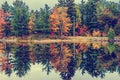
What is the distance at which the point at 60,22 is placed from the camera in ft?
354

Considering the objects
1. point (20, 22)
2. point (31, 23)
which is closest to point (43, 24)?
point (31, 23)

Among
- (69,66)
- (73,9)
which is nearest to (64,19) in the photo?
(73,9)

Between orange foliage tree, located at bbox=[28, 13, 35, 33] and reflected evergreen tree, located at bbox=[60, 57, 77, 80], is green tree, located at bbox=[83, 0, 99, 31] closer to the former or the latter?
orange foliage tree, located at bbox=[28, 13, 35, 33]

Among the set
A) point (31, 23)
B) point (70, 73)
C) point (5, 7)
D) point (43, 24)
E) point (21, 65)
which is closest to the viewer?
point (70, 73)

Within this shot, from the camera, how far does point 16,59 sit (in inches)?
2159

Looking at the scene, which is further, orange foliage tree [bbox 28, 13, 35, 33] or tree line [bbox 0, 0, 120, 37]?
orange foliage tree [bbox 28, 13, 35, 33]

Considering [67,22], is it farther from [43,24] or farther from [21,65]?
[21,65]

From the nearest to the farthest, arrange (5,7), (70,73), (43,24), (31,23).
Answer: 1. (70,73)
2. (43,24)
3. (31,23)
4. (5,7)

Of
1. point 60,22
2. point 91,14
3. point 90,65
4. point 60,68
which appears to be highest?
point 91,14

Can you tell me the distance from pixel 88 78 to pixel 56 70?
652 cm

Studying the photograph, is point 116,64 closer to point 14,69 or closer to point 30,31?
point 14,69

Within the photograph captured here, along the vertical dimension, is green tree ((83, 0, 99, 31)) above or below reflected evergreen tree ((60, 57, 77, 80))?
above

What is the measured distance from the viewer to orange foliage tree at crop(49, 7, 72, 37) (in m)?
107

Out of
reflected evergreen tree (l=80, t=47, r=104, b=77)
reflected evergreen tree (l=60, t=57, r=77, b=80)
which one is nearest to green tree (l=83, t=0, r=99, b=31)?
reflected evergreen tree (l=80, t=47, r=104, b=77)
